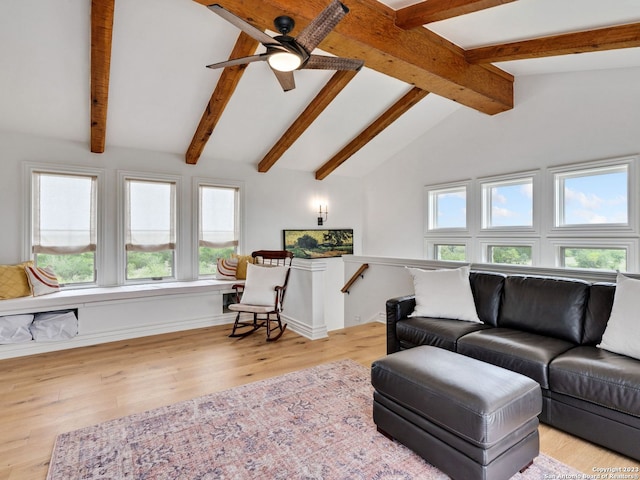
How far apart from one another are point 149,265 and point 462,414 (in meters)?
4.49

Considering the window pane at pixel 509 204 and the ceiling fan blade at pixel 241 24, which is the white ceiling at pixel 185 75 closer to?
the ceiling fan blade at pixel 241 24

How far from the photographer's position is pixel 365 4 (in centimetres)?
280

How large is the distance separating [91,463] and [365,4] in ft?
11.9

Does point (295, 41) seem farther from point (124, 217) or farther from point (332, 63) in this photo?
point (124, 217)

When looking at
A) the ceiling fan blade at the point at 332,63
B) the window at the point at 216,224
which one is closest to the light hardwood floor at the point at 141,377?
the window at the point at 216,224

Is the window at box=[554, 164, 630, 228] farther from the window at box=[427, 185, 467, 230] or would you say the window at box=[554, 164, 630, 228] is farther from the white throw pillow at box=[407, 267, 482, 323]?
the white throw pillow at box=[407, 267, 482, 323]

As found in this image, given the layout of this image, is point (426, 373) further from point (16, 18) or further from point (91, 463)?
point (16, 18)

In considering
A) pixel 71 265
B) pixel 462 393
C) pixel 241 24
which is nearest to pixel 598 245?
pixel 462 393

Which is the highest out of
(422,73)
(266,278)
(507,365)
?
(422,73)

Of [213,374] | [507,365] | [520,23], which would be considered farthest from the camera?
[213,374]

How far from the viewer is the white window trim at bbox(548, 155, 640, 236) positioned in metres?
3.64

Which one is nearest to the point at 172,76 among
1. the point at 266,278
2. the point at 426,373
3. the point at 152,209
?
the point at 152,209

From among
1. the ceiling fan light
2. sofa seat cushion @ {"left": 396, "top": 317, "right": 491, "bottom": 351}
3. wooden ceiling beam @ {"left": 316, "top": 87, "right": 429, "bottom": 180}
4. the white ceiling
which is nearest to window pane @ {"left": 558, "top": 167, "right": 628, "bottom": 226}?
the white ceiling

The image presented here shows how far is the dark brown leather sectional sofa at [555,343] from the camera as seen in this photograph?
1.95 meters
